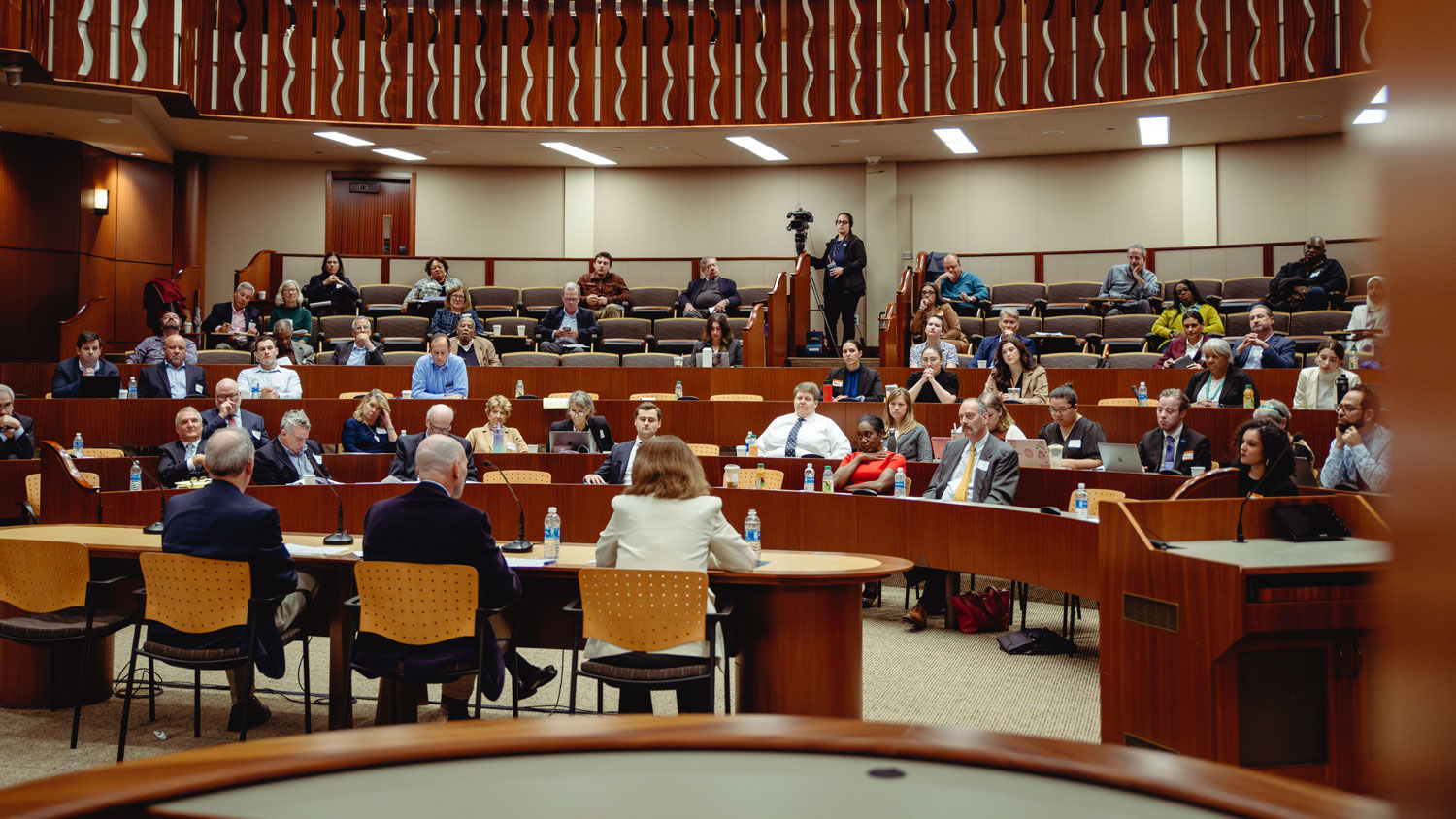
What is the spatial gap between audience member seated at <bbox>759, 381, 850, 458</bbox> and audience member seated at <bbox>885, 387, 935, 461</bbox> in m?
0.38

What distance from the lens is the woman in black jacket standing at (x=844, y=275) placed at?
38.4 feet

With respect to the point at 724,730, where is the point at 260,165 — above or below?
above

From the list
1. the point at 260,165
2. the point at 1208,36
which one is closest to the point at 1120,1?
the point at 1208,36

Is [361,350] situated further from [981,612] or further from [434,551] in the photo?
[434,551]

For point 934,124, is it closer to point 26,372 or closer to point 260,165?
point 260,165

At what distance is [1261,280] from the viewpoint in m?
10.7

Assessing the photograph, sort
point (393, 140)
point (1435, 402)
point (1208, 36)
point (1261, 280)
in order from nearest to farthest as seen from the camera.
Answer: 1. point (1435, 402)
2. point (1208, 36)
3. point (1261, 280)
4. point (393, 140)

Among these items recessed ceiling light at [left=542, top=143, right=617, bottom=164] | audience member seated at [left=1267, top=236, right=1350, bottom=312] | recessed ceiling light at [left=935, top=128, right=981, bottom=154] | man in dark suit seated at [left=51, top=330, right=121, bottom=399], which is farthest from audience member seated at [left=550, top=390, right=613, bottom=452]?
audience member seated at [left=1267, top=236, right=1350, bottom=312]

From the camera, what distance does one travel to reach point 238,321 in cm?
1109

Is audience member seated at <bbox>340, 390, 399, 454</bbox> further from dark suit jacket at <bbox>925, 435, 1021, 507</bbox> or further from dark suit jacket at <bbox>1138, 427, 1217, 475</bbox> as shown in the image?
dark suit jacket at <bbox>1138, 427, 1217, 475</bbox>

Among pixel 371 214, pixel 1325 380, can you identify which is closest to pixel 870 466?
pixel 1325 380

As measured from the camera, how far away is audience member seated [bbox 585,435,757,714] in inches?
139

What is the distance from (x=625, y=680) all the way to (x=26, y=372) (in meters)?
9.42

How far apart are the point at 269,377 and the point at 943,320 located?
5.83 meters
